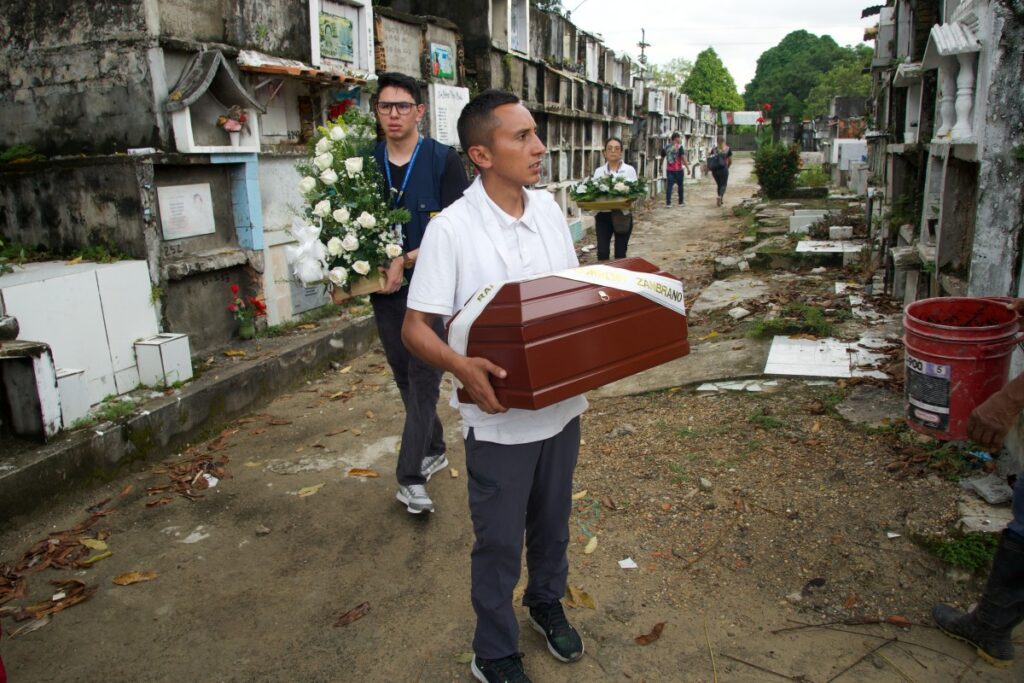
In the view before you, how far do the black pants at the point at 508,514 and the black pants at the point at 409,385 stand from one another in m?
1.10

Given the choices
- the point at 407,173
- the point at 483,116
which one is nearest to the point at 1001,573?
the point at 483,116

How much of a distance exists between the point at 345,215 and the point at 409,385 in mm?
831

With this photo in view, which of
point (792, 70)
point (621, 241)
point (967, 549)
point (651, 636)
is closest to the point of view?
point (651, 636)

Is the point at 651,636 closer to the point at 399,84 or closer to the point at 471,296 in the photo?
the point at 471,296

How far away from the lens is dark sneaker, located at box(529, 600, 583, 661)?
247 cm

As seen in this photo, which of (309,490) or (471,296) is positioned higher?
(471,296)

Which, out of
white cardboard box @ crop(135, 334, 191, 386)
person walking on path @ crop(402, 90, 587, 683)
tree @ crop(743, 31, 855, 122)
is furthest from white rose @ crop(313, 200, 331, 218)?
tree @ crop(743, 31, 855, 122)

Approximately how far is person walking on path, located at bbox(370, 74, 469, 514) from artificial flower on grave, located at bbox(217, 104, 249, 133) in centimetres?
274

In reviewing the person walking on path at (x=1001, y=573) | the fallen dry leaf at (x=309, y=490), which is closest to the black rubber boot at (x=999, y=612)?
the person walking on path at (x=1001, y=573)

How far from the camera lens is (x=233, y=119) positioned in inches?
224

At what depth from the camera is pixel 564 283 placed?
2014 mm

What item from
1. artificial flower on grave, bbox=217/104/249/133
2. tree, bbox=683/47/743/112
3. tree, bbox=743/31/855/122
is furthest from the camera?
tree, bbox=743/31/855/122

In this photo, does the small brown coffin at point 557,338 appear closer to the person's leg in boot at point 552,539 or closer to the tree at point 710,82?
the person's leg in boot at point 552,539

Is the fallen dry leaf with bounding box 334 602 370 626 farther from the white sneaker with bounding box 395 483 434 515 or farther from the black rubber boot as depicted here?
the black rubber boot
